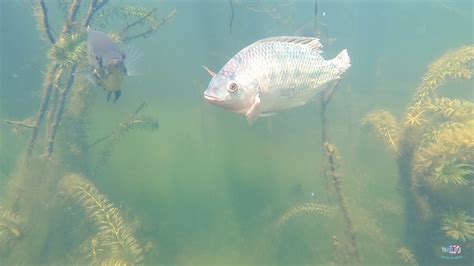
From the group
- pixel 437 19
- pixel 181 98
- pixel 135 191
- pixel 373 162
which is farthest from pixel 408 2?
pixel 135 191

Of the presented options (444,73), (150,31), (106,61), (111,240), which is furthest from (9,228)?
(444,73)

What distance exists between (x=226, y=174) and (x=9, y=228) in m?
8.16

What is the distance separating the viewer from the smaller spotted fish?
3.45 metres

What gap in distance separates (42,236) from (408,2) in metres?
47.6

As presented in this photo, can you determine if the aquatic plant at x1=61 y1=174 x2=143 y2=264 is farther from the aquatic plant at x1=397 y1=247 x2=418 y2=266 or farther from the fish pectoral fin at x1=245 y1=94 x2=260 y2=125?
the aquatic plant at x1=397 y1=247 x2=418 y2=266

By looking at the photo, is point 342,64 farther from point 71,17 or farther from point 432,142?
point 71,17

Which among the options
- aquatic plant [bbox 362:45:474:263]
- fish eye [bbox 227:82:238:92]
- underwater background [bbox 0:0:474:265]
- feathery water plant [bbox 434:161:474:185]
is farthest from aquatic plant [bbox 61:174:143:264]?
feathery water plant [bbox 434:161:474:185]

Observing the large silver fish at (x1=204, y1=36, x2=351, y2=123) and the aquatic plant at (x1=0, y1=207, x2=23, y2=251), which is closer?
the large silver fish at (x1=204, y1=36, x2=351, y2=123)

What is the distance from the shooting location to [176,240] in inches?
357

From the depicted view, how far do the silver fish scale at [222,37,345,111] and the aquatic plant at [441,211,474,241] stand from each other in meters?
3.32

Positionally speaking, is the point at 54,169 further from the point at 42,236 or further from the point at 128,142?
the point at 128,142

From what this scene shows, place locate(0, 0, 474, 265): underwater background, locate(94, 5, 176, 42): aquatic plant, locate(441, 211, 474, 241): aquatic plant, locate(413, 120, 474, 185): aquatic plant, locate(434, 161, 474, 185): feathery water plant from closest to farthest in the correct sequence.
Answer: locate(434, 161, 474, 185): feathery water plant, locate(413, 120, 474, 185): aquatic plant, locate(441, 211, 474, 241): aquatic plant, locate(0, 0, 474, 265): underwater background, locate(94, 5, 176, 42): aquatic plant

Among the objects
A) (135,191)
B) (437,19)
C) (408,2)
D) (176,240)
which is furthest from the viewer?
(437,19)

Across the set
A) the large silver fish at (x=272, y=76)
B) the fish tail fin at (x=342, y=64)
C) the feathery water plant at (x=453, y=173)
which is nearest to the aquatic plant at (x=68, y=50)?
the large silver fish at (x=272, y=76)
